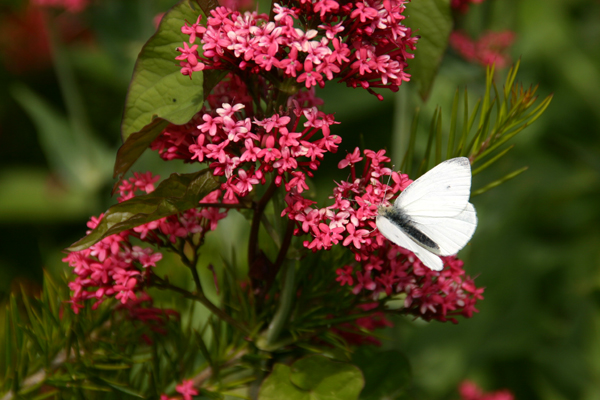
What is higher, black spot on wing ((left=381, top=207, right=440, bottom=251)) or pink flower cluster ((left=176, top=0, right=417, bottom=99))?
pink flower cluster ((left=176, top=0, right=417, bottom=99))

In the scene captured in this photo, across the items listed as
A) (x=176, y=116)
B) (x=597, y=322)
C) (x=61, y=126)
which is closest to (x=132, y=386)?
(x=176, y=116)

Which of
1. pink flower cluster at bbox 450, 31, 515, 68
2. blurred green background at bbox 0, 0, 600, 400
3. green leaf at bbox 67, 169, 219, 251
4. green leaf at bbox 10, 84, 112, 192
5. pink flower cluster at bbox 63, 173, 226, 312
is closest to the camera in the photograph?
green leaf at bbox 67, 169, 219, 251

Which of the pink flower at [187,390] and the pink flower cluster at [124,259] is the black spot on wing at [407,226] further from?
the pink flower at [187,390]

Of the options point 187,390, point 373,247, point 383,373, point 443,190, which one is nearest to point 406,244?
point 373,247

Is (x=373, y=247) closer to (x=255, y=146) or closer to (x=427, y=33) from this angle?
(x=255, y=146)

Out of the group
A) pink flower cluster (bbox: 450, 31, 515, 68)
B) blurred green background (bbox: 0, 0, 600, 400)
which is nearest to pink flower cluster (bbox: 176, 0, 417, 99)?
blurred green background (bbox: 0, 0, 600, 400)

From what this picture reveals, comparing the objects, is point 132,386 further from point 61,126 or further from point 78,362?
point 61,126

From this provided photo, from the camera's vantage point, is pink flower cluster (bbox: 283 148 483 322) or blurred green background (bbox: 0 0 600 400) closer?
pink flower cluster (bbox: 283 148 483 322)

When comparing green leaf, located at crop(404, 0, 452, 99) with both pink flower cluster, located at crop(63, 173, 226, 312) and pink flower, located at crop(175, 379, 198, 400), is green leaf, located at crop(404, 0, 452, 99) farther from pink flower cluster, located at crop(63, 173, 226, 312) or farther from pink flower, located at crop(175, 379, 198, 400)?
pink flower, located at crop(175, 379, 198, 400)
